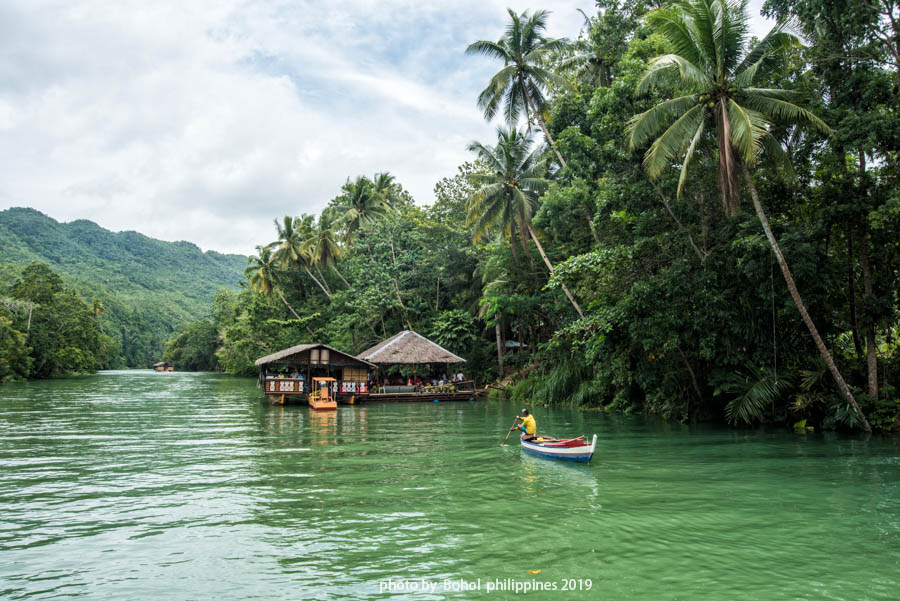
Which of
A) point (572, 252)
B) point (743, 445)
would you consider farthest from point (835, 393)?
point (572, 252)

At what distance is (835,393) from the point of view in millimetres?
15789

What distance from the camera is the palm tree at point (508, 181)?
92.0ft

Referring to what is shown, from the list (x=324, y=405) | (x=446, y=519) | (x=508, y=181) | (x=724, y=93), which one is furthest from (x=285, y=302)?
(x=446, y=519)

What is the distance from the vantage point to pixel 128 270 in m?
119

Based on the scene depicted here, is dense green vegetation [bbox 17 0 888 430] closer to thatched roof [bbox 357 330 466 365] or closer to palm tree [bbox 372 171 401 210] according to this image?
thatched roof [bbox 357 330 466 365]

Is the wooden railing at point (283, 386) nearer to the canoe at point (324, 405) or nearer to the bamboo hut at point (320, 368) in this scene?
the bamboo hut at point (320, 368)

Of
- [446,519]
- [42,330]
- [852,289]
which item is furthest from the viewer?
[42,330]

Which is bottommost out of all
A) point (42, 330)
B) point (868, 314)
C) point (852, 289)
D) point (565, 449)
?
point (565, 449)

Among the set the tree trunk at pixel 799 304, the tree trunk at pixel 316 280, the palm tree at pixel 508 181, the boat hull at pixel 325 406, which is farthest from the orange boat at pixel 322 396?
the tree trunk at pixel 316 280

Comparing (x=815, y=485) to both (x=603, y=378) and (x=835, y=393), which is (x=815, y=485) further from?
(x=603, y=378)

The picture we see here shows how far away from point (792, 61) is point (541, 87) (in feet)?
37.5

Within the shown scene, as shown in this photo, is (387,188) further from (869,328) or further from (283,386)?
(869,328)

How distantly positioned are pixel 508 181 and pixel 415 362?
1016 centimetres

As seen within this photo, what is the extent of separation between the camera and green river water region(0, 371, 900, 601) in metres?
5.73
